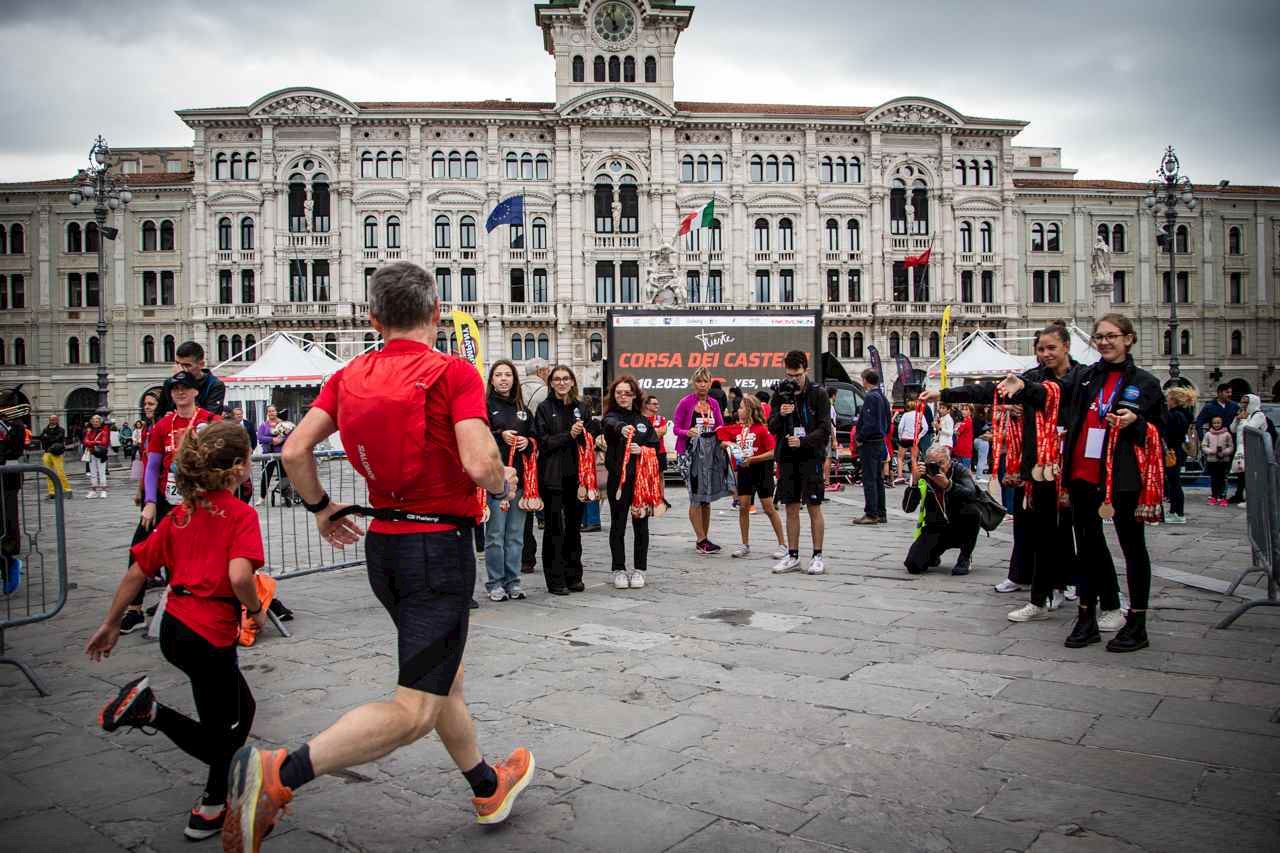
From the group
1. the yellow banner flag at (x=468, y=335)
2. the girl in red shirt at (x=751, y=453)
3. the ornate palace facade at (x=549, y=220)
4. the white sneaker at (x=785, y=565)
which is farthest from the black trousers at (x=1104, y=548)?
the ornate palace facade at (x=549, y=220)

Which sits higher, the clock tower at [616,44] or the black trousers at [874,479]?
the clock tower at [616,44]

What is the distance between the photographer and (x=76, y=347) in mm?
50688

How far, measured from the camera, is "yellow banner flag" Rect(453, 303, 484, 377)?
54.5 ft

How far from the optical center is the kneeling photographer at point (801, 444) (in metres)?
7.89

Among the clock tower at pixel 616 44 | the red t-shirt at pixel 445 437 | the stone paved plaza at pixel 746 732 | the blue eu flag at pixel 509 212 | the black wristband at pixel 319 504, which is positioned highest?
the clock tower at pixel 616 44

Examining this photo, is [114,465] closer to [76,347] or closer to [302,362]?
[302,362]

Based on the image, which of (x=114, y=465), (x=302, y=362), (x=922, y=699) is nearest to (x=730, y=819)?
(x=922, y=699)

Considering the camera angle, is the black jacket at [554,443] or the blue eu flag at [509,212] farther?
the blue eu flag at [509,212]

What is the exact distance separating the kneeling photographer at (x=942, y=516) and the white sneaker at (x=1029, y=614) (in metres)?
1.90

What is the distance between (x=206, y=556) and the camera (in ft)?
10.8

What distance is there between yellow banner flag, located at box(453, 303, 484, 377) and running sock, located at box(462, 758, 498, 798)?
13.1 meters

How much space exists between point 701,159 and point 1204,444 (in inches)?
1584

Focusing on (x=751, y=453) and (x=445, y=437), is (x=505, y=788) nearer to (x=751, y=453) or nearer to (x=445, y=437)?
(x=445, y=437)

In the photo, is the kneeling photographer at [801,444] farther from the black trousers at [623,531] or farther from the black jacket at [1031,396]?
the black jacket at [1031,396]
